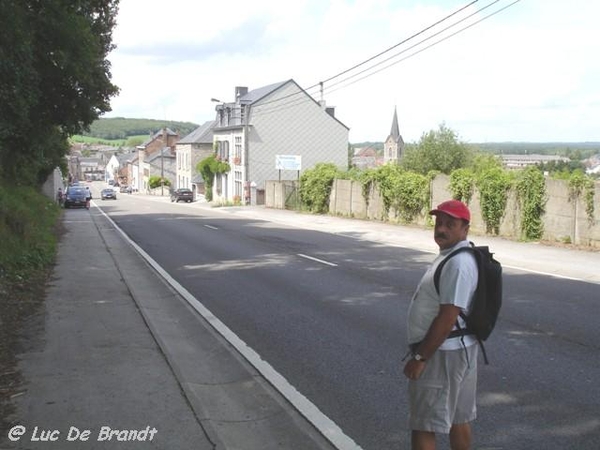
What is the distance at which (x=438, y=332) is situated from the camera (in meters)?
3.31

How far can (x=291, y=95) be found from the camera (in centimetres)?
5697

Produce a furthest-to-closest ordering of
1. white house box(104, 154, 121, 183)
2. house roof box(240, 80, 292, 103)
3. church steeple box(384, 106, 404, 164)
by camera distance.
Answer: white house box(104, 154, 121, 183), church steeple box(384, 106, 404, 164), house roof box(240, 80, 292, 103)

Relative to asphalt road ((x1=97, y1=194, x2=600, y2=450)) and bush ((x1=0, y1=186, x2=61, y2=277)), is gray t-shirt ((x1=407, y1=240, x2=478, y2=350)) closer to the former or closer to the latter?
asphalt road ((x1=97, y1=194, x2=600, y2=450))

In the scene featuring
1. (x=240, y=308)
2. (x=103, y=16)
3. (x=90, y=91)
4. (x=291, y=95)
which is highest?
(x=291, y=95)

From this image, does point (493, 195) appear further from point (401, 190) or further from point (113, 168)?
point (113, 168)

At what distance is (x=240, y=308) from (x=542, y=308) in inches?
183

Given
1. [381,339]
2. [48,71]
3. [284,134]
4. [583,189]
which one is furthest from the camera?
[284,134]

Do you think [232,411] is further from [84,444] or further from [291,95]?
[291,95]

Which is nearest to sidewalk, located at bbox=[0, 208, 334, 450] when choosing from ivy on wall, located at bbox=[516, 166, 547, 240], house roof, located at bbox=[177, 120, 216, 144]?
ivy on wall, located at bbox=[516, 166, 547, 240]

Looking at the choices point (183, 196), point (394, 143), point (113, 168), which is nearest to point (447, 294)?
point (183, 196)

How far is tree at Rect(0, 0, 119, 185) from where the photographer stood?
9.49 metres

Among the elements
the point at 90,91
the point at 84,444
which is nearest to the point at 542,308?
the point at 84,444

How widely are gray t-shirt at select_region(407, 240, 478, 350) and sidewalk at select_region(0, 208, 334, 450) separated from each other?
1.52 meters

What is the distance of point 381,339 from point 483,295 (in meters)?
4.20
